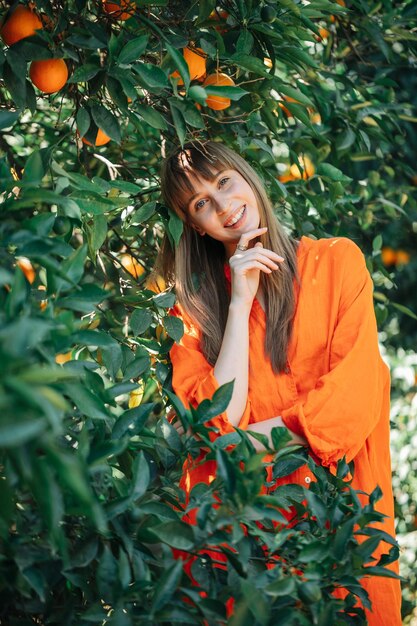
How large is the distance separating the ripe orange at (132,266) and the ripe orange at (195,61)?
53 centimetres

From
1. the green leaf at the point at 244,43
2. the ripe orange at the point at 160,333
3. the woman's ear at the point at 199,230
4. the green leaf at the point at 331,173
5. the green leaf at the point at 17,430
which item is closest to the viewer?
the green leaf at the point at 17,430

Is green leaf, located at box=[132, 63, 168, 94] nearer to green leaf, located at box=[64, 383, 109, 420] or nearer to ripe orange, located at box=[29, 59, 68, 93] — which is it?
ripe orange, located at box=[29, 59, 68, 93]

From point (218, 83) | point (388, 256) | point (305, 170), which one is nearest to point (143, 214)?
point (218, 83)

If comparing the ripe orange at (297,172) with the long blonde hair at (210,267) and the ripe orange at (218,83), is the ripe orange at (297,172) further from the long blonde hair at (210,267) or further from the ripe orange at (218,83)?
the ripe orange at (218,83)

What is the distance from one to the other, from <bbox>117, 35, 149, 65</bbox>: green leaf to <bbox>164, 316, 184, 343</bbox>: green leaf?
492 mm

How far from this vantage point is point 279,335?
1625 mm

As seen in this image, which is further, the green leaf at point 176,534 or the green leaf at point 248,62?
the green leaf at point 248,62

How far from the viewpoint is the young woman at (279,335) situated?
1.49 m

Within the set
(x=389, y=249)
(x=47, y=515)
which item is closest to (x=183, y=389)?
(x=47, y=515)

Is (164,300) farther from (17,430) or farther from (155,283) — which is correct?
(17,430)

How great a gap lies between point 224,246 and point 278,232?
0.62ft

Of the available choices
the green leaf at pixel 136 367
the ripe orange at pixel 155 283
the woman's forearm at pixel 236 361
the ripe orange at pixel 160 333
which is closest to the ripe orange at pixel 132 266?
the ripe orange at pixel 155 283

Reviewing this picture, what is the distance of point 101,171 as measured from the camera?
1896 mm

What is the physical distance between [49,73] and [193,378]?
626 mm
